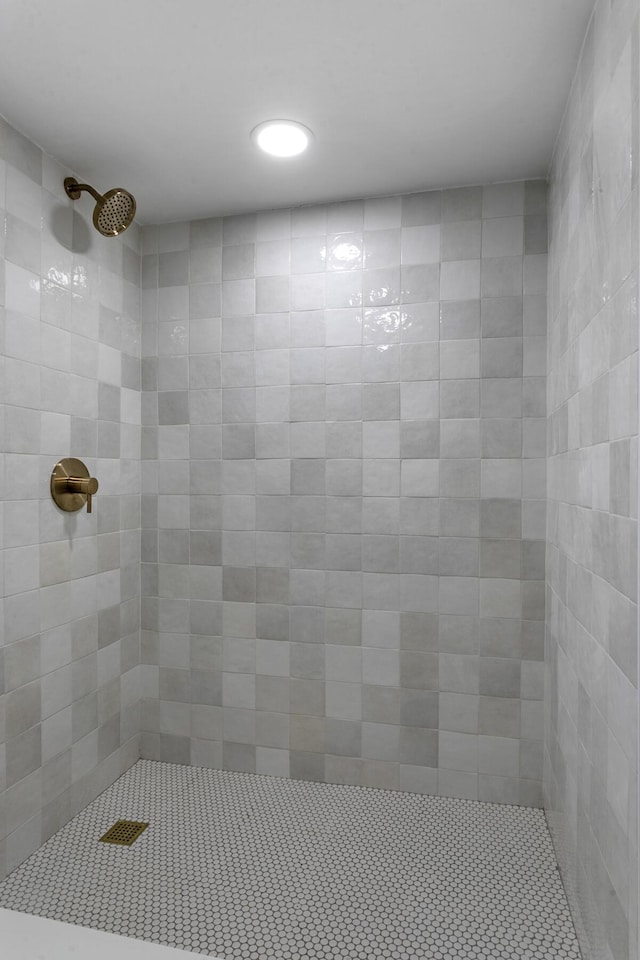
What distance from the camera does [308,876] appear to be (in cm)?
187

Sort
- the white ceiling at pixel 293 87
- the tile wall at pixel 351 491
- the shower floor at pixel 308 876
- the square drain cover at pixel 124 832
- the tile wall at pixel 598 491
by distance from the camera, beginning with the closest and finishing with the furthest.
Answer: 1. the tile wall at pixel 598 491
2. the white ceiling at pixel 293 87
3. the shower floor at pixel 308 876
4. the square drain cover at pixel 124 832
5. the tile wall at pixel 351 491

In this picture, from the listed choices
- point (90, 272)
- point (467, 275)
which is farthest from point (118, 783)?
point (467, 275)

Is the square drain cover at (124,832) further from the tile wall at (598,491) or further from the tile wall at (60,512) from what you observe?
the tile wall at (598,491)

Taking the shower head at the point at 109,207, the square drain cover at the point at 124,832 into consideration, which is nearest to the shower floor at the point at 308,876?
the square drain cover at the point at 124,832

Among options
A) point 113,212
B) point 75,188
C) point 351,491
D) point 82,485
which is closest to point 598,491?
point 351,491

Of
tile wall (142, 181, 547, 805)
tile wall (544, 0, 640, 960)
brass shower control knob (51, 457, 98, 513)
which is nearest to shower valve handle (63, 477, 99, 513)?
brass shower control knob (51, 457, 98, 513)

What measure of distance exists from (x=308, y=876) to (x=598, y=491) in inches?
56.2

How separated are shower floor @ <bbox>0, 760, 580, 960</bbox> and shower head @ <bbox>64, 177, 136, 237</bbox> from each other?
6.75ft

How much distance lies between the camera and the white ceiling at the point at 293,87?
1.49 metres

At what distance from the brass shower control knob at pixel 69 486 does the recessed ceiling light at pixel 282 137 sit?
1.26 m

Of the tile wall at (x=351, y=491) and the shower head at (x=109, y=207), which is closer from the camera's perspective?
the shower head at (x=109, y=207)

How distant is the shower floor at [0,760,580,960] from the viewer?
1.62m

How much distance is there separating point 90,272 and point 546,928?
255 centimetres

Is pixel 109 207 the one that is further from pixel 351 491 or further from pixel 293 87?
pixel 351 491
